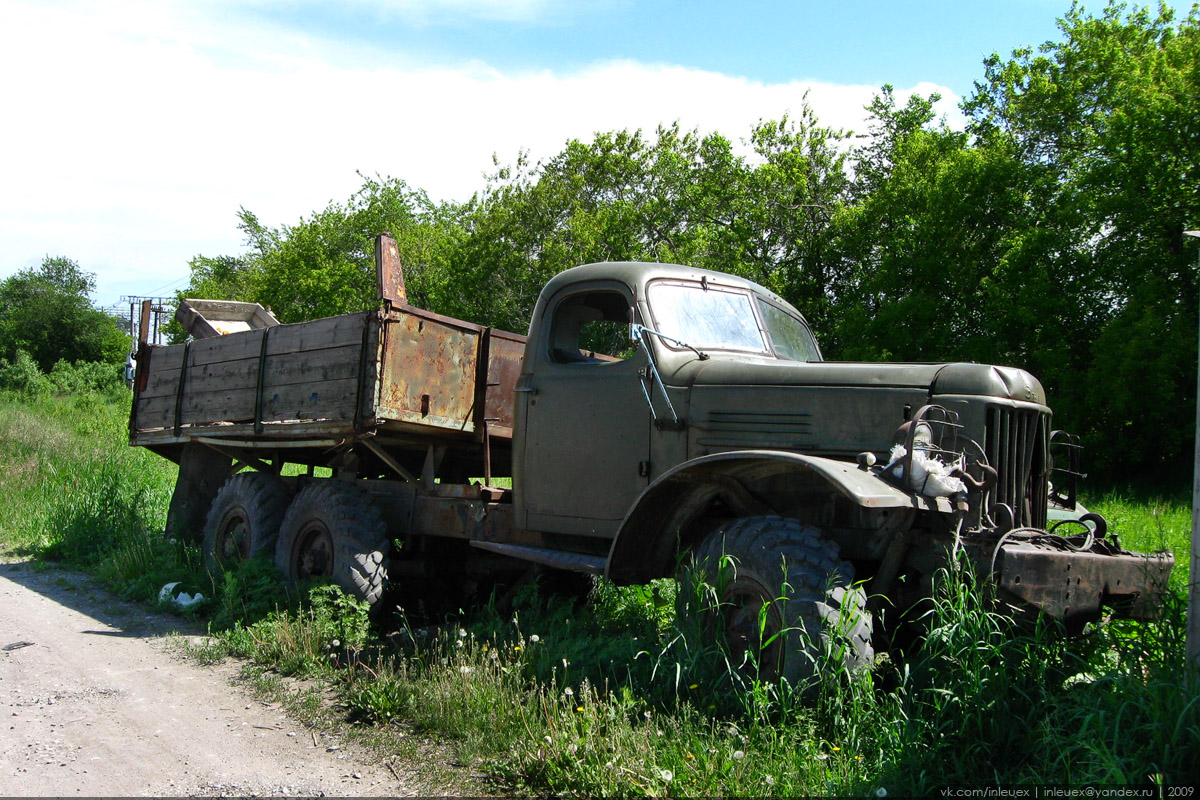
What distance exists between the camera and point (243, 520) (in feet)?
25.0

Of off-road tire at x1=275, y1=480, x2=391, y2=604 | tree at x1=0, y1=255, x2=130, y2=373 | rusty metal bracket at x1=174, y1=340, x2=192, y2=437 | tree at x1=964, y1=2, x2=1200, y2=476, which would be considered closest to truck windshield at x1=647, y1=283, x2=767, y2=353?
off-road tire at x1=275, y1=480, x2=391, y2=604

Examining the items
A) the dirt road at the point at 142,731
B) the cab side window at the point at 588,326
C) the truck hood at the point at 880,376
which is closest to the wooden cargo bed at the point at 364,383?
the cab side window at the point at 588,326

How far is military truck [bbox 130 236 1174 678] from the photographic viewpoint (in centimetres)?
409

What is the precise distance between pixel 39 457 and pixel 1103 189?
62.6ft

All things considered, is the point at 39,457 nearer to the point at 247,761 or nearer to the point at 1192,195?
the point at 247,761

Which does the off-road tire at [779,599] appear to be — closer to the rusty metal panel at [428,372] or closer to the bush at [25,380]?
the rusty metal panel at [428,372]

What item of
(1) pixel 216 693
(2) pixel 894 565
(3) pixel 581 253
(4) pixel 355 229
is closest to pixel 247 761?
(1) pixel 216 693

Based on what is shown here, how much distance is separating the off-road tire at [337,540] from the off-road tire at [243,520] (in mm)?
211

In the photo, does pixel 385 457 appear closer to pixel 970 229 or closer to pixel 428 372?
pixel 428 372

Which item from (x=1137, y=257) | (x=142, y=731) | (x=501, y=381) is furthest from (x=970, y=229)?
(x=142, y=731)

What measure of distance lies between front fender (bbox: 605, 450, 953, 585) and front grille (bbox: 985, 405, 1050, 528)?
0.52 m

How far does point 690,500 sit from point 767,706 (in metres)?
1.24

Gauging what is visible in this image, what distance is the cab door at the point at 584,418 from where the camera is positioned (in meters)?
5.30

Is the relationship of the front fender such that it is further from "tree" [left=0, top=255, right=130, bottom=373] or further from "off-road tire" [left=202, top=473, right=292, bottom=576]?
"tree" [left=0, top=255, right=130, bottom=373]
